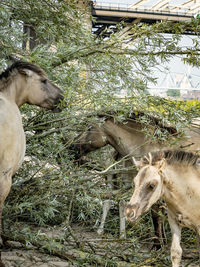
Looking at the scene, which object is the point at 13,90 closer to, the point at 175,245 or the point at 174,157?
the point at 174,157

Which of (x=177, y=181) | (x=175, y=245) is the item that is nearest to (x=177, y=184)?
(x=177, y=181)

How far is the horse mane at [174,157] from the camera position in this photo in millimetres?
3610

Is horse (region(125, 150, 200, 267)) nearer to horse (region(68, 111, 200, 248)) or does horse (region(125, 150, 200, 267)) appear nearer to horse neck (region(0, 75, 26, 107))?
horse neck (region(0, 75, 26, 107))

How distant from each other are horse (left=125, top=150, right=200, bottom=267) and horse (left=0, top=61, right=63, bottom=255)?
1102mm

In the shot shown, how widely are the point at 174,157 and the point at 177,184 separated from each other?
240 mm

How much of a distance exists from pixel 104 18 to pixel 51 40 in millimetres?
7628

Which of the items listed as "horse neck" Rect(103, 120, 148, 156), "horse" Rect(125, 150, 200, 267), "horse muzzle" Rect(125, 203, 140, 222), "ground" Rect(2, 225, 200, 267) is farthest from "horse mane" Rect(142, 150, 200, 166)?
"horse neck" Rect(103, 120, 148, 156)

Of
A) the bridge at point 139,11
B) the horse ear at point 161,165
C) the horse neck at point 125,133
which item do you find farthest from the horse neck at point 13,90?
the bridge at point 139,11

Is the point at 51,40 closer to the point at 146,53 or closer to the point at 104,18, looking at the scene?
the point at 146,53

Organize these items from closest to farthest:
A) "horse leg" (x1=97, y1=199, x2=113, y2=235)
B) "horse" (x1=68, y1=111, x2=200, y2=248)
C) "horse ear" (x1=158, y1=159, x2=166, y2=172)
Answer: "horse ear" (x1=158, y1=159, x2=166, y2=172) < "horse leg" (x1=97, y1=199, x2=113, y2=235) < "horse" (x1=68, y1=111, x2=200, y2=248)

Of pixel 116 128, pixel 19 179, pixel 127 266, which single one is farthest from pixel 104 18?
pixel 127 266

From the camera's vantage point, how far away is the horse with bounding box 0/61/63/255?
3.68m

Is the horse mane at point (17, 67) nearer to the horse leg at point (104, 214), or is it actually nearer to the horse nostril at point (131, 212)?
the horse nostril at point (131, 212)

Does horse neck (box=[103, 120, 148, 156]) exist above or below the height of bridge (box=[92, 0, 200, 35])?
below
